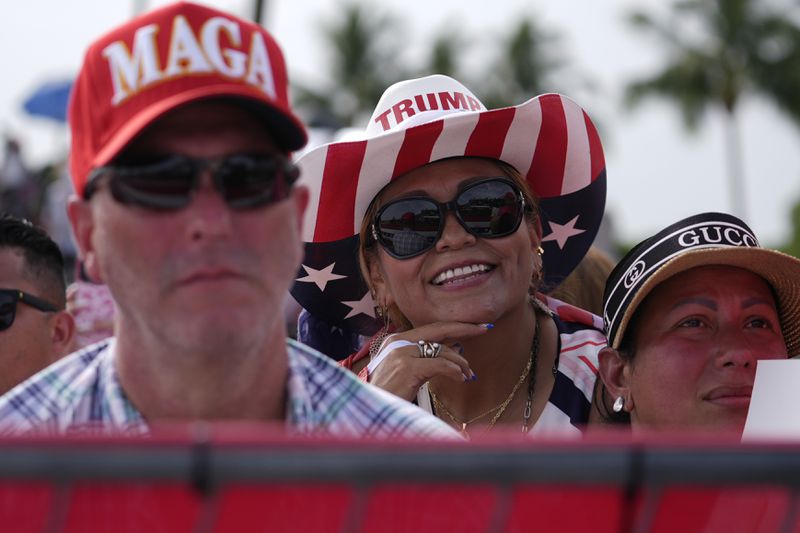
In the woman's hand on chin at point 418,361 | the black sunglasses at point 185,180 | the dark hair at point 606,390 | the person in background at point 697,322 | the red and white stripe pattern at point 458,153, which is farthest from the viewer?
the red and white stripe pattern at point 458,153

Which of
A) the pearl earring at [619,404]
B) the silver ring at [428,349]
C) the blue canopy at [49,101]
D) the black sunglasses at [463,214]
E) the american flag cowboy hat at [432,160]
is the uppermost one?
the blue canopy at [49,101]

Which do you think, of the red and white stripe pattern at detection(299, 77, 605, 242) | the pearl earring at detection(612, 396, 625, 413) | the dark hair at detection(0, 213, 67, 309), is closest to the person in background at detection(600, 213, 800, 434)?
the pearl earring at detection(612, 396, 625, 413)

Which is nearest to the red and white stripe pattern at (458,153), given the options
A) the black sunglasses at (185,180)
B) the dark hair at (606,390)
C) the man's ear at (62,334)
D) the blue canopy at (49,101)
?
the dark hair at (606,390)

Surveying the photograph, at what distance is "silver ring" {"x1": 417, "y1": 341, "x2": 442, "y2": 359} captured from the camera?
338 centimetres

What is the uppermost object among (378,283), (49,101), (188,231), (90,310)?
(49,101)

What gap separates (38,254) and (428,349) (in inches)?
65.9

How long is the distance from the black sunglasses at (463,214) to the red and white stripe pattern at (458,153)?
183 mm

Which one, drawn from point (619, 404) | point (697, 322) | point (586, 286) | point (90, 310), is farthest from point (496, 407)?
point (90, 310)

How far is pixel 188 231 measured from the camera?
1.86 meters

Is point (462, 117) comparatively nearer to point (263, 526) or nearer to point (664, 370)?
point (664, 370)

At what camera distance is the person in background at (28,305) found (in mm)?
3793

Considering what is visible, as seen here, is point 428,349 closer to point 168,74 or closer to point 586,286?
point 586,286

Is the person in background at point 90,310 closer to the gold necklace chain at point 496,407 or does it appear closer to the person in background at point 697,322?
the gold necklace chain at point 496,407

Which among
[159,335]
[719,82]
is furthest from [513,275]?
[719,82]
